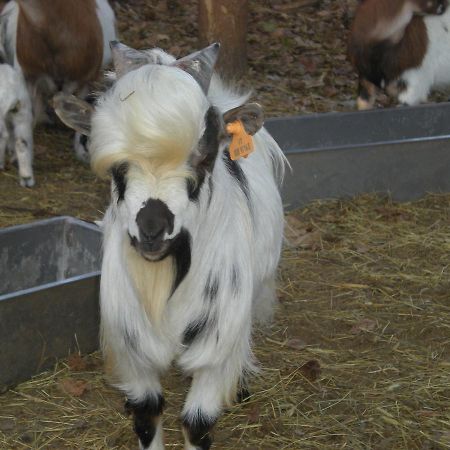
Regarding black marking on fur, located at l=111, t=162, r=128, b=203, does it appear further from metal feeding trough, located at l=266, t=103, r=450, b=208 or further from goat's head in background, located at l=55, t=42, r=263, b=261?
metal feeding trough, located at l=266, t=103, r=450, b=208

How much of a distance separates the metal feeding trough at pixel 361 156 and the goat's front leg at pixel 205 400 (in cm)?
297

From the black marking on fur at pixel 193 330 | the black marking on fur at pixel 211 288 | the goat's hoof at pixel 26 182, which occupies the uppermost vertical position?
the black marking on fur at pixel 211 288

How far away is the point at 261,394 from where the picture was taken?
4.34 m

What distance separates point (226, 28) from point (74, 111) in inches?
213

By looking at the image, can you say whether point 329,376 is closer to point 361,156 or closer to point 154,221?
point 154,221

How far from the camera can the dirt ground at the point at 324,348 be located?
4.04 metres

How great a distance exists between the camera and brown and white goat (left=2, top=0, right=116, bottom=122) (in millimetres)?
7016

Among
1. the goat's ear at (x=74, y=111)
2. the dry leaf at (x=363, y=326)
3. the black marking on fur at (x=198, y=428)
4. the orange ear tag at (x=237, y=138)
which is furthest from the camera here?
the dry leaf at (x=363, y=326)

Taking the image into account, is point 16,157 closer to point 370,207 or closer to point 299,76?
point 370,207

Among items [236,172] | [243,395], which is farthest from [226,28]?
[236,172]

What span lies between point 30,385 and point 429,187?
3.76 metres

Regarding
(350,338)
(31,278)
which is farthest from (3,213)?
(350,338)

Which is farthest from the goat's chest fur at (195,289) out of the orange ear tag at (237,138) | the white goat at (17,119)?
the white goat at (17,119)

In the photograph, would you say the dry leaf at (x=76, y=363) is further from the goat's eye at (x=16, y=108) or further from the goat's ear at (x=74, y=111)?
the goat's eye at (x=16, y=108)
